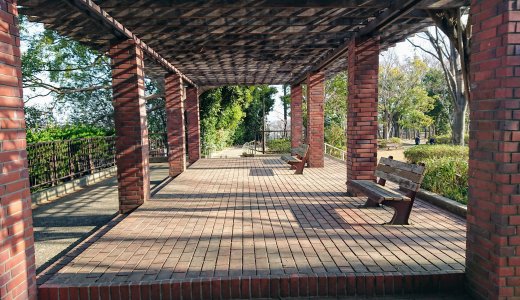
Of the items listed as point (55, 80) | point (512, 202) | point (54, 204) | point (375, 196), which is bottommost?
point (54, 204)

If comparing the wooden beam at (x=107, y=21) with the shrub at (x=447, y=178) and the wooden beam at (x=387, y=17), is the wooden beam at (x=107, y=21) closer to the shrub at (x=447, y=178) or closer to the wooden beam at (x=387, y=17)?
the wooden beam at (x=387, y=17)

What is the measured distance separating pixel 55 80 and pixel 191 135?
1325cm

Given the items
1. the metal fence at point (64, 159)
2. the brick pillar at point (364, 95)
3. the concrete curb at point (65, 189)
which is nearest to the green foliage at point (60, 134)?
the metal fence at point (64, 159)

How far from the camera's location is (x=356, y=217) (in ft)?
15.3

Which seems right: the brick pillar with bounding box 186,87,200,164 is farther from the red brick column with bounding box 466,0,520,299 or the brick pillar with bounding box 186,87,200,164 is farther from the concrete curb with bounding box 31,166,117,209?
the red brick column with bounding box 466,0,520,299

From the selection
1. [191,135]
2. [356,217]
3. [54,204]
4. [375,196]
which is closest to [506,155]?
[375,196]

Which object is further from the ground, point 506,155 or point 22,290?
point 506,155

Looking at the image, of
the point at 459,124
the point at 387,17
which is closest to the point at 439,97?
the point at 459,124

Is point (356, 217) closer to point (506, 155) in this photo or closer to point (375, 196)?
point (375, 196)

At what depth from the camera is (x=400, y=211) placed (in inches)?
167

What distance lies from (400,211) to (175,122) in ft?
26.0

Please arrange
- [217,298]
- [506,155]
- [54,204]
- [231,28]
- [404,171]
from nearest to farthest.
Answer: [506,155] < [217,298] < [404,171] < [231,28] < [54,204]

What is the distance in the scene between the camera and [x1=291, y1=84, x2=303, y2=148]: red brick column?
1301 cm

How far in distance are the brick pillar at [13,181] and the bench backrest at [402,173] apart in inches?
160
